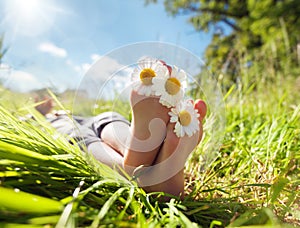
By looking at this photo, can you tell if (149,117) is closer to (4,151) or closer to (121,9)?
(4,151)

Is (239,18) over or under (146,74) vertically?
over

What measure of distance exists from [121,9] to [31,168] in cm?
55

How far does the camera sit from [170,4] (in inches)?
371

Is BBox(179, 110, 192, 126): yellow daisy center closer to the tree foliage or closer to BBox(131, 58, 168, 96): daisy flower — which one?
BBox(131, 58, 168, 96): daisy flower

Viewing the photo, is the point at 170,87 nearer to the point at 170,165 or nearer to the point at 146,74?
the point at 146,74

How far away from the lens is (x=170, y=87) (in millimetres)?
574

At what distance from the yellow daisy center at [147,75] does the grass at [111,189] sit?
0.19m

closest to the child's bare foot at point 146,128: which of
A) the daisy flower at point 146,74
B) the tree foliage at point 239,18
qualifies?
the daisy flower at point 146,74

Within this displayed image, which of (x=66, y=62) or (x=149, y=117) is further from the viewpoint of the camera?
(x=66, y=62)

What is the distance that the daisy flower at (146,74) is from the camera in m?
0.56

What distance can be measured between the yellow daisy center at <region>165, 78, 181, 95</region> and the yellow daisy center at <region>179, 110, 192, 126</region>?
5cm

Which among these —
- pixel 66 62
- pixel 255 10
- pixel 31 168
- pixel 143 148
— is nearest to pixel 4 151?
pixel 31 168

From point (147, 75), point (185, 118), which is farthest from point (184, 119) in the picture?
point (147, 75)

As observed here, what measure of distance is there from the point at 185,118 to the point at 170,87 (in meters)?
0.07
